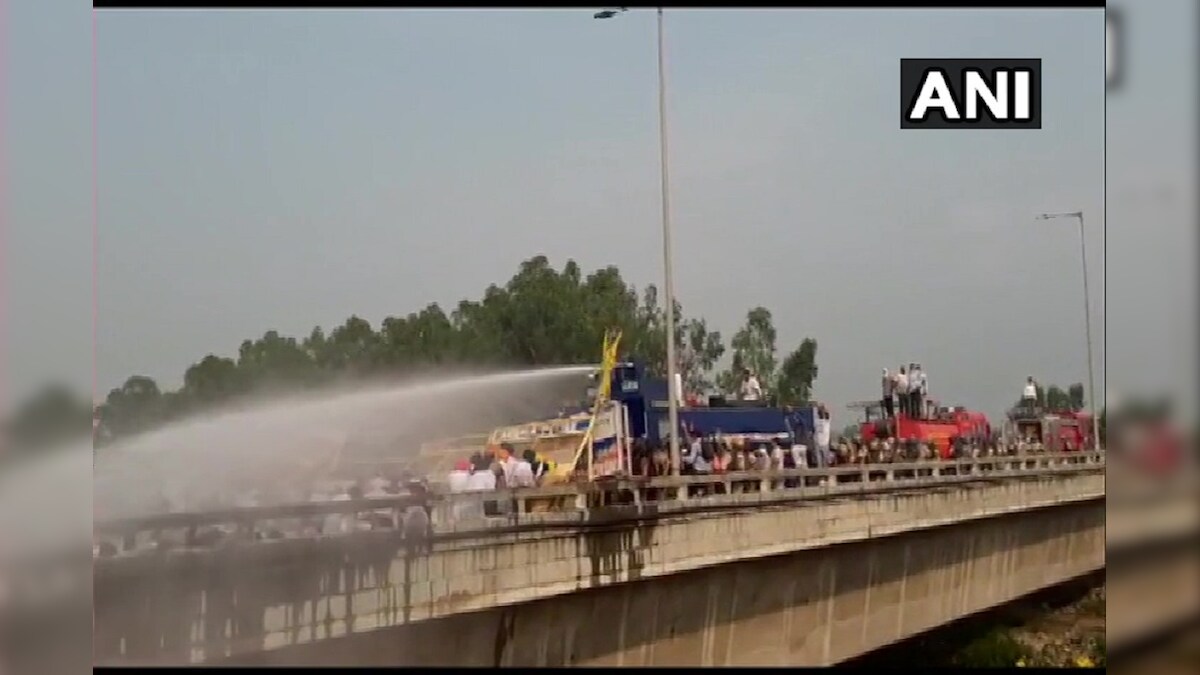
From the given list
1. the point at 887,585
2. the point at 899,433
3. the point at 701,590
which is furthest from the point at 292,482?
the point at 899,433

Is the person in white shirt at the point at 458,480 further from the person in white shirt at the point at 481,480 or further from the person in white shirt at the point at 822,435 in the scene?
the person in white shirt at the point at 822,435

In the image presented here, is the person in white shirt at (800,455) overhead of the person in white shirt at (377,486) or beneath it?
beneath

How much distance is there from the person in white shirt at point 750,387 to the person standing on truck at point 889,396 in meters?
2.23

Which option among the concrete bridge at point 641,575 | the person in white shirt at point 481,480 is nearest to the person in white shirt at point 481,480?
the person in white shirt at point 481,480

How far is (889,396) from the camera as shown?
1934cm

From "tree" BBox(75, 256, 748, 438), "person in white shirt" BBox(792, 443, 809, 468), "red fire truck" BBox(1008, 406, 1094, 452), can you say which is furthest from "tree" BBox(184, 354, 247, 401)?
"red fire truck" BBox(1008, 406, 1094, 452)

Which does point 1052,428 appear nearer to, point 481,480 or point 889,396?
point 889,396

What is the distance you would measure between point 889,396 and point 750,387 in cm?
272

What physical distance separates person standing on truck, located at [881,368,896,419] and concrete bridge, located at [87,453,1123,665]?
1044 mm

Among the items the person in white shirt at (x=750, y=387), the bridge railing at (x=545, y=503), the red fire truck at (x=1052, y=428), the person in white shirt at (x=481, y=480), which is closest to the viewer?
the bridge railing at (x=545, y=503)

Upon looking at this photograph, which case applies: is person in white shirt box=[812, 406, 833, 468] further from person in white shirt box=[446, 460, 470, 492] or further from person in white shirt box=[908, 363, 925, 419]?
person in white shirt box=[446, 460, 470, 492]

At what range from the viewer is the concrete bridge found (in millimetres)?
8781

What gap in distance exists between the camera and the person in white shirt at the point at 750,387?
2052cm

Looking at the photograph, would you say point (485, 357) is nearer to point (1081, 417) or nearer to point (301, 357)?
point (301, 357)
